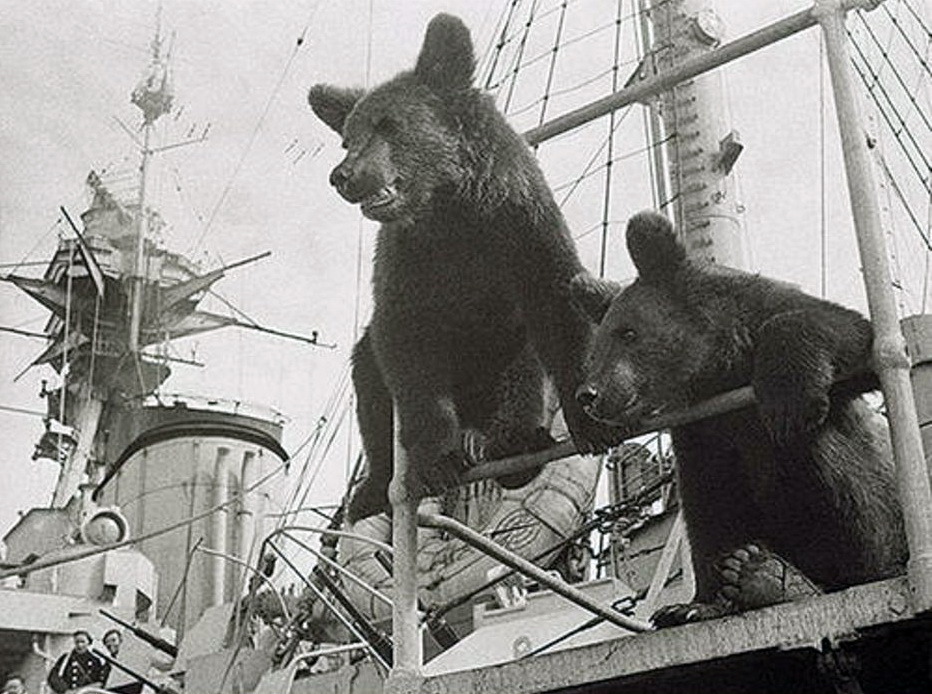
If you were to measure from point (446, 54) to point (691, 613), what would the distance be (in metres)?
1.88

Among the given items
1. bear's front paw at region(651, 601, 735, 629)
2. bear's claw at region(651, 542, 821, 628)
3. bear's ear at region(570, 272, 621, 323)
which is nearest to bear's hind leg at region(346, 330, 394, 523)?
bear's ear at region(570, 272, 621, 323)

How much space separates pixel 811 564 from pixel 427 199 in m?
1.55

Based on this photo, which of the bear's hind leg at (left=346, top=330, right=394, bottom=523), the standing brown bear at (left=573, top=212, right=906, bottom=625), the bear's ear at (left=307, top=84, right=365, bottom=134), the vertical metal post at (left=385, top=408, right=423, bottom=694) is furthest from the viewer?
the bear's hind leg at (left=346, top=330, right=394, bottom=523)

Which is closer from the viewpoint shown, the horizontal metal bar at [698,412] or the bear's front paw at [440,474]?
the horizontal metal bar at [698,412]

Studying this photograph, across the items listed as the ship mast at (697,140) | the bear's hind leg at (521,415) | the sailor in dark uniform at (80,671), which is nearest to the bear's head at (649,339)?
the bear's hind leg at (521,415)

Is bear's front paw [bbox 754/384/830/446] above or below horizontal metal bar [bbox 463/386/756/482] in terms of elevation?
below

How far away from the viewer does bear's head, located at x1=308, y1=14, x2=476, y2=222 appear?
4.11m

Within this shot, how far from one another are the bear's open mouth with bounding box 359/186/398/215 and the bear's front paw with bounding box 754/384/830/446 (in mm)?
1307

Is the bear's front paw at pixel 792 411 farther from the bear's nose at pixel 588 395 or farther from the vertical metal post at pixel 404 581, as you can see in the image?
the vertical metal post at pixel 404 581

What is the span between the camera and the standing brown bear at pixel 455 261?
164 inches

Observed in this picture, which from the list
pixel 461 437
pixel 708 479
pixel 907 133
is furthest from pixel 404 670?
pixel 907 133

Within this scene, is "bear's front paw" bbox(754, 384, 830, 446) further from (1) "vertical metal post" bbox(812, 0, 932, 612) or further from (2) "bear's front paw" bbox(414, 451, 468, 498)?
(2) "bear's front paw" bbox(414, 451, 468, 498)

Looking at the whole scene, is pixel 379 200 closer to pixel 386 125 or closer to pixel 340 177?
pixel 340 177

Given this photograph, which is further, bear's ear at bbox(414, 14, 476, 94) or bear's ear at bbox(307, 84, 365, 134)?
bear's ear at bbox(307, 84, 365, 134)
